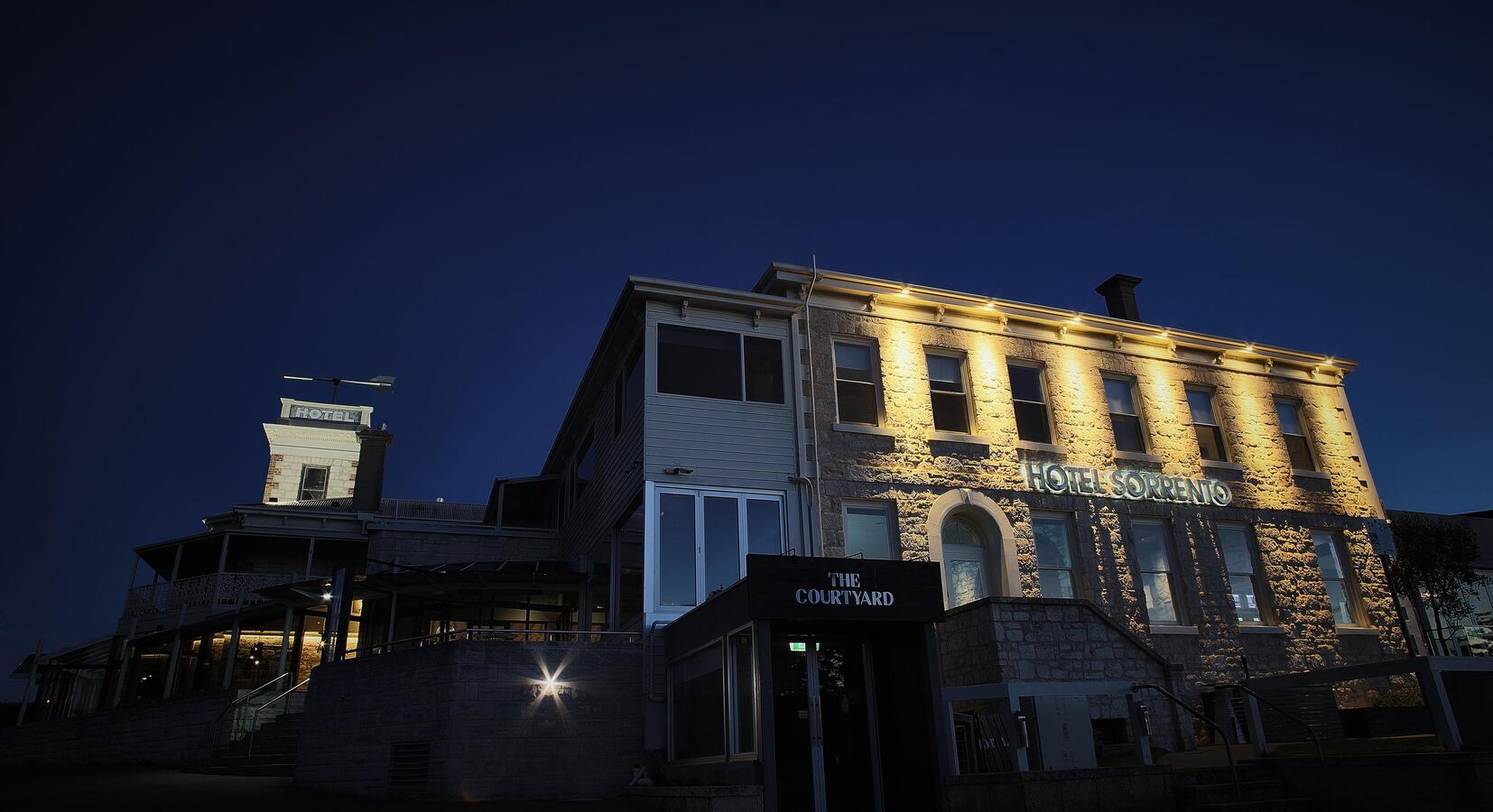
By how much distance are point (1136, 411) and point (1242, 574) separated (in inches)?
154

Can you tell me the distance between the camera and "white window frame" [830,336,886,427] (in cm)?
1642

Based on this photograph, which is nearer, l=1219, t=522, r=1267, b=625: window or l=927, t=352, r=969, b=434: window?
l=927, t=352, r=969, b=434: window

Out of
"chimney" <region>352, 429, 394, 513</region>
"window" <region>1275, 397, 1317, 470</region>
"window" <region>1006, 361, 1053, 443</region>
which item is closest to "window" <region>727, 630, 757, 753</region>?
"window" <region>1006, 361, 1053, 443</region>

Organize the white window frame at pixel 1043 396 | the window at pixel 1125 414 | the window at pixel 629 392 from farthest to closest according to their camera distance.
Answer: the window at pixel 1125 414 → the white window frame at pixel 1043 396 → the window at pixel 629 392

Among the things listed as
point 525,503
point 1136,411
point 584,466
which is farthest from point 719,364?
point 525,503

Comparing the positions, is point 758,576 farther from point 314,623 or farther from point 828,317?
point 314,623

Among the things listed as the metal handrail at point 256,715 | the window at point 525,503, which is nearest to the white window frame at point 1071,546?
the window at point 525,503

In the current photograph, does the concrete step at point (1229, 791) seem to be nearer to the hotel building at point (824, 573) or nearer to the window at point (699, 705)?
the hotel building at point (824, 573)

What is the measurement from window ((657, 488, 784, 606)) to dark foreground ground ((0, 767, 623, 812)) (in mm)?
3459

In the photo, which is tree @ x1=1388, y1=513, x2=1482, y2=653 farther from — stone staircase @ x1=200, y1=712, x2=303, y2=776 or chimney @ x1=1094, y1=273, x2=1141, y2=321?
stone staircase @ x1=200, y1=712, x2=303, y2=776

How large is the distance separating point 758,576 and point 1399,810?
22.3 ft

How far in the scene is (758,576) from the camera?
942cm

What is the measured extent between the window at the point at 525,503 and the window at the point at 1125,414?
45.1 ft

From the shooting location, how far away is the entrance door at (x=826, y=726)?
374 inches
